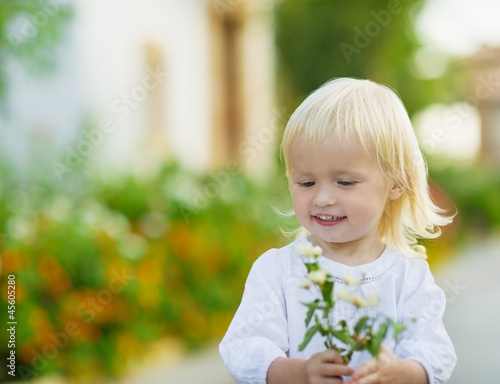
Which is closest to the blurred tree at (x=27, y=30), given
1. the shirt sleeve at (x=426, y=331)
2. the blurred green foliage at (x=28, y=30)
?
the blurred green foliage at (x=28, y=30)

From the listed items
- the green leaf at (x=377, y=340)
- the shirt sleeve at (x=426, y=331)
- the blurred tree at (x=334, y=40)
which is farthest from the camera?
the blurred tree at (x=334, y=40)

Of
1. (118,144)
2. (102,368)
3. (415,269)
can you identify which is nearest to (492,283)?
(118,144)

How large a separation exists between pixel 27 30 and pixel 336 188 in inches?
179

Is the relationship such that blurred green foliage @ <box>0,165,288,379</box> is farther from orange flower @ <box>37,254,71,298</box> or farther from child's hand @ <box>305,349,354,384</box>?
child's hand @ <box>305,349,354,384</box>

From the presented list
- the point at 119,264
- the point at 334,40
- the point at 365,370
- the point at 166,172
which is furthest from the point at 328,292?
the point at 334,40

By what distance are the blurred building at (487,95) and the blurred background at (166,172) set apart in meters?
3.18

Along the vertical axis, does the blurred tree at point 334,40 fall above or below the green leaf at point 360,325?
above

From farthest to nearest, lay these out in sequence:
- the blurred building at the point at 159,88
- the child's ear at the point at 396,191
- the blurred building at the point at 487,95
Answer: the blurred building at the point at 487,95 → the blurred building at the point at 159,88 → the child's ear at the point at 396,191

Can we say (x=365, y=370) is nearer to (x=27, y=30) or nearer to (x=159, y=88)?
(x=27, y=30)

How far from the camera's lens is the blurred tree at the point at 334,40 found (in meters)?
10.3

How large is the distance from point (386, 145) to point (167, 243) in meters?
3.53

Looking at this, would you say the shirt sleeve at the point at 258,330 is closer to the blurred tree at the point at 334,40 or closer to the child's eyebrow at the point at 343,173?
the child's eyebrow at the point at 343,173

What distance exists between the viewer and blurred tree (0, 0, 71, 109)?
504cm

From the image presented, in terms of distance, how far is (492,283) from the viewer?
805cm
